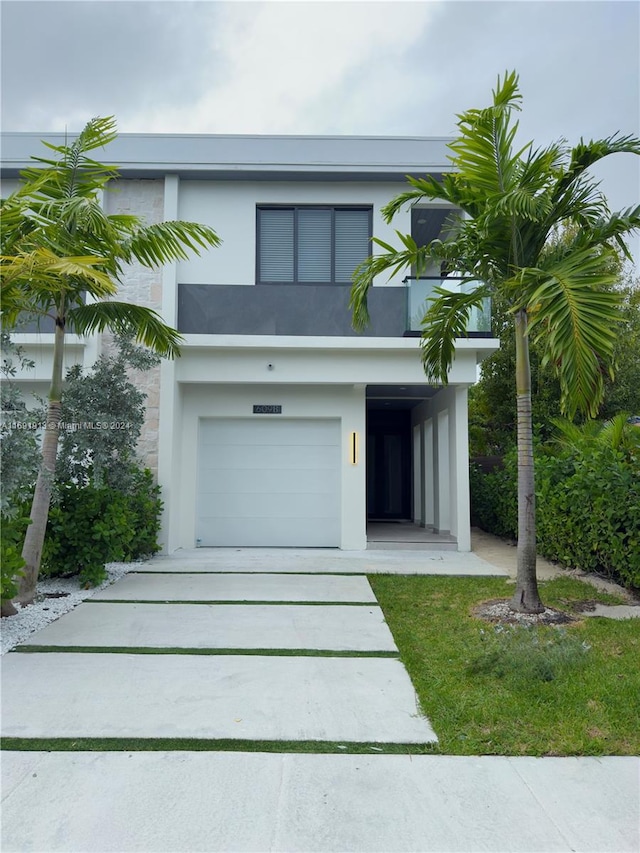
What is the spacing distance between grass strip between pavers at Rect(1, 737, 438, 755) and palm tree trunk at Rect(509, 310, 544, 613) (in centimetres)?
308

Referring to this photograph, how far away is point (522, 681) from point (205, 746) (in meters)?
2.39

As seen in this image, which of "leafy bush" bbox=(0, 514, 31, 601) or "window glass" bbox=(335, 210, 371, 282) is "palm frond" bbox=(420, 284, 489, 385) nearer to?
"window glass" bbox=(335, 210, 371, 282)

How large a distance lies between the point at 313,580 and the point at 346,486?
117 inches

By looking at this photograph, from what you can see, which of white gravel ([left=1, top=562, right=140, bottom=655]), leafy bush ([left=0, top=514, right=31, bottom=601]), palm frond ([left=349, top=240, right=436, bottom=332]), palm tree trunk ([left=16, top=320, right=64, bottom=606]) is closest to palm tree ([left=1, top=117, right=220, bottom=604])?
palm tree trunk ([left=16, top=320, right=64, bottom=606])

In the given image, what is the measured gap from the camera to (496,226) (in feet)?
20.8

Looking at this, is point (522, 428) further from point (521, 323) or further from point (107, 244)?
point (107, 244)

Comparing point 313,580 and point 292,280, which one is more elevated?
point 292,280

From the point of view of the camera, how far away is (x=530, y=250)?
6.53 meters

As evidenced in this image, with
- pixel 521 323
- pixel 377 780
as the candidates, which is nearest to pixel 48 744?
pixel 377 780

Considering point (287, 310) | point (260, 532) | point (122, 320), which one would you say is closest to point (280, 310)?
point (287, 310)

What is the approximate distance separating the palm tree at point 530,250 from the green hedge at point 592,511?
5.35 ft

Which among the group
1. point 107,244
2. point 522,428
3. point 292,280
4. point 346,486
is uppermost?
point 292,280

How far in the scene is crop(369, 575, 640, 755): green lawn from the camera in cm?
371

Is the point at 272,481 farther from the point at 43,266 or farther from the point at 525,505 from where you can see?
the point at 43,266
